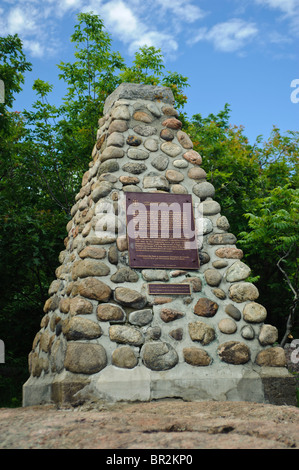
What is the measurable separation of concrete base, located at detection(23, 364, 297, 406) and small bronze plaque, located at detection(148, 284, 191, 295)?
693mm

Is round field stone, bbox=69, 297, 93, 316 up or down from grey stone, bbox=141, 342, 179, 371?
up

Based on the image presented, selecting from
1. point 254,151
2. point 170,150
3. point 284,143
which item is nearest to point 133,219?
point 170,150

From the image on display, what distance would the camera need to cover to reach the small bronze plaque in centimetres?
419

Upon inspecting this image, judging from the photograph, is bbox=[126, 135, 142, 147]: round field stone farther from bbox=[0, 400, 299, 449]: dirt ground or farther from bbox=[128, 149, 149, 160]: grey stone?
bbox=[0, 400, 299, 449]: dirt ground

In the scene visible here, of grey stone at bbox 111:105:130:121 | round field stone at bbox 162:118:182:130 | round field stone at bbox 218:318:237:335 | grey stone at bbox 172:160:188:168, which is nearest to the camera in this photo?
round field stone at bbox 218:318:237:335

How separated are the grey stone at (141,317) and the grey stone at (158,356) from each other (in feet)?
0.69

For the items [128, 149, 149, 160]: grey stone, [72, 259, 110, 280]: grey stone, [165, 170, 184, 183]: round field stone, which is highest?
[128, 149, 149, 160]: grey stone

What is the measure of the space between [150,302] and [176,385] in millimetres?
768

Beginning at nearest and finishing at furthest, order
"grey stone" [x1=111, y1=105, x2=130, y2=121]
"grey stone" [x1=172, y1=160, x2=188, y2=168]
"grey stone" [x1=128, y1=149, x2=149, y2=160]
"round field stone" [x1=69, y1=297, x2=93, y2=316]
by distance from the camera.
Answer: "round field stone" [x1=69, y1=297, x2=93, y2=316] → "grey stone" [x1=128, y1=149, x2=149, y2=160] → "grey stone" [x1=172, y1=160, x2=188, y2=168] → "grey stone" [x1=111, y1=105, x2=130, y2=121]

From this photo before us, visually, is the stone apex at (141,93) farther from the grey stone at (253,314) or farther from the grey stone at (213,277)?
the grey stone at (253,314)

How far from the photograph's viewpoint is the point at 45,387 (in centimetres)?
418

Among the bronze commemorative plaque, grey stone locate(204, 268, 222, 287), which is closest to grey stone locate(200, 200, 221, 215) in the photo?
the bronze commemorative plaque
